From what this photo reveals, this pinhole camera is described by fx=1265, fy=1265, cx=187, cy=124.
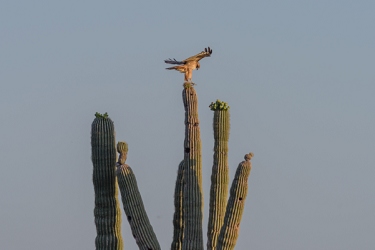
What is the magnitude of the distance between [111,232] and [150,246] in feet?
3.22

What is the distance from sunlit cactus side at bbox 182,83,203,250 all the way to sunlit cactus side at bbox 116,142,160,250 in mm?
719

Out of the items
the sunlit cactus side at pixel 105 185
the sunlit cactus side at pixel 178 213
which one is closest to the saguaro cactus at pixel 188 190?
the sunlit cactus side at pixel 105 185

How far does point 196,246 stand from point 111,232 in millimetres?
1876

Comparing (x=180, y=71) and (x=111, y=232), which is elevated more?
(x=180, y=71)

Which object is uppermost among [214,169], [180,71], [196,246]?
[180,71]

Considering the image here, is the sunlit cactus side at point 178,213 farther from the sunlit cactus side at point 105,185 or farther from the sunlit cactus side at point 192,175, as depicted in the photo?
the sunlit cactus side at point 105,185

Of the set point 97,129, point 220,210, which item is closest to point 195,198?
point 220,210

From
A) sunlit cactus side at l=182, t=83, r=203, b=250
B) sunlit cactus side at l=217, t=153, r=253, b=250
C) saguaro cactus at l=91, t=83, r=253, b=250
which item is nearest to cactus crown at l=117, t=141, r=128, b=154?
saguaro cactus at l=91, t=83, r=253, b=250

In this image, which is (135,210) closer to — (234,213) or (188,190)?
(188,190)

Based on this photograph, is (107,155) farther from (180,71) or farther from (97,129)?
(180,71)

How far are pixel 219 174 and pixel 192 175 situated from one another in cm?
56

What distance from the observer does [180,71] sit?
87.2ft

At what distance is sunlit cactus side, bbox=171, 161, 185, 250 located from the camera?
86.4 feet

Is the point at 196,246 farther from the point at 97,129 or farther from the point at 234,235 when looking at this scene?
the point at 97,129
